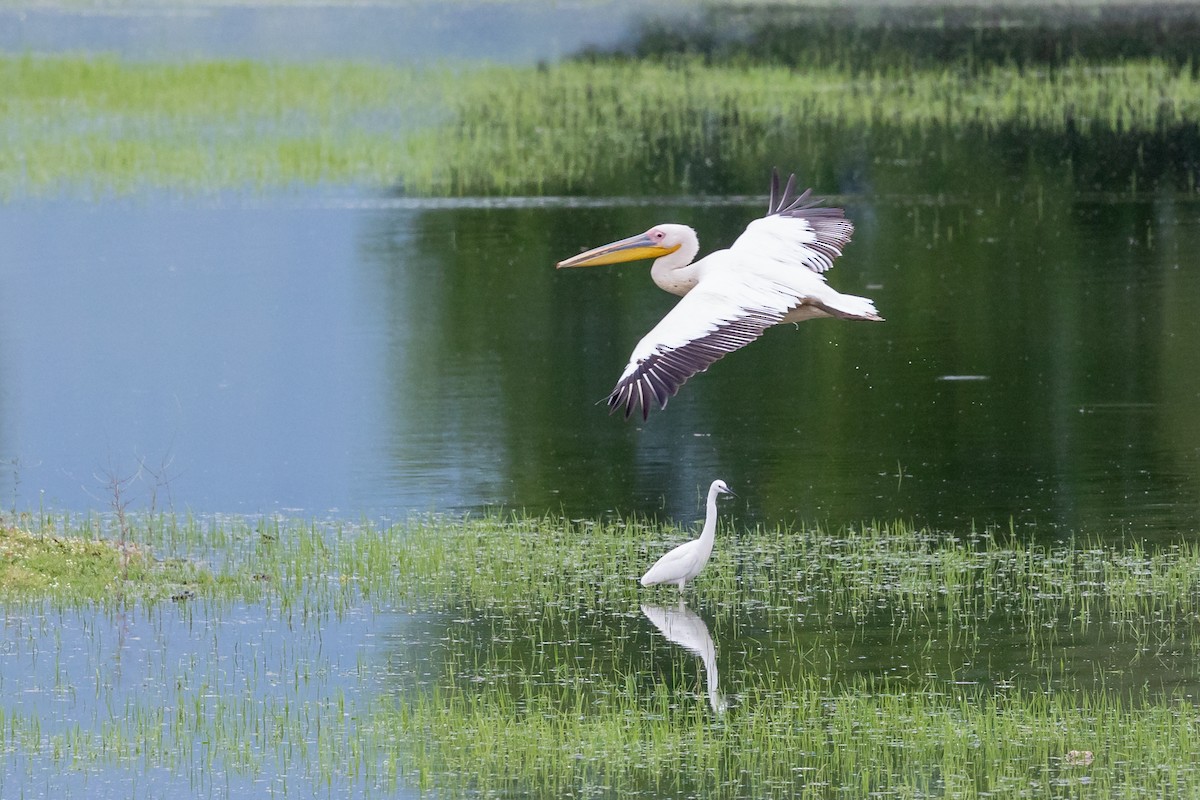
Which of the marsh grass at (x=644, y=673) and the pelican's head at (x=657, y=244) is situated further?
the pelican's head at (x=657, y=244)

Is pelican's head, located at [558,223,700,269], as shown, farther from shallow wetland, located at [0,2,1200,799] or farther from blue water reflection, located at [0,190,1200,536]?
blue water reflection, located at [0,190,1200,536]

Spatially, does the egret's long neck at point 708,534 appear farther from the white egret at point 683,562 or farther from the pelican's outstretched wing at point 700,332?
the pelican's outstretched wing at point 700,332

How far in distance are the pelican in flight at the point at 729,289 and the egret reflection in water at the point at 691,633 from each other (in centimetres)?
158

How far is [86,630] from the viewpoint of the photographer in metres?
12.0

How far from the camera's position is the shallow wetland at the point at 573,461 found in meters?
9.81

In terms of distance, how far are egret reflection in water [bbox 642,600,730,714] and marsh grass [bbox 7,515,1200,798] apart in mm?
81

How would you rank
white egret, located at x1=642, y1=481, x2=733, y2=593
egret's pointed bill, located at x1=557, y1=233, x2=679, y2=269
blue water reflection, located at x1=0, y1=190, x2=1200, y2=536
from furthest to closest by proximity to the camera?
blue water reflection, located at x1=0, y1=190, x2=1200, y2=536 → white egret, located at x1=642, y1=481, x2=733, y2=593 → egret's pointed bill, located at x1=557, y1=233, x2=679, y2=269

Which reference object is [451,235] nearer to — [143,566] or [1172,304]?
[1172,304]

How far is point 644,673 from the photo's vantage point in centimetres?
1084

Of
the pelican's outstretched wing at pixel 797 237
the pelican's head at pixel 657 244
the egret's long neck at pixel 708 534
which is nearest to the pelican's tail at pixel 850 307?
the pelican's outstretched wing at pixel 797 237

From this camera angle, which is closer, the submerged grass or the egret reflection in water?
the egret reflection in water

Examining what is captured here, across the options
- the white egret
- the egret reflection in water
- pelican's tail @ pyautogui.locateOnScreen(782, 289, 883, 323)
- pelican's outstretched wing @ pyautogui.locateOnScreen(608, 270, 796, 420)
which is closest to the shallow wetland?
the egret reflection in water

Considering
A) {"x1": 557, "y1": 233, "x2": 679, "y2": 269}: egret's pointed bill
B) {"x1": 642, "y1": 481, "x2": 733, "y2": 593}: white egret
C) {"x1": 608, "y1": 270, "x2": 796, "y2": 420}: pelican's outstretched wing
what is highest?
{"x1": 557, "y1": 233, "x2": 679, "y2": 269}: egret's pointed bill

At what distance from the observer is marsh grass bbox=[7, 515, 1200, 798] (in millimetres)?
9320
